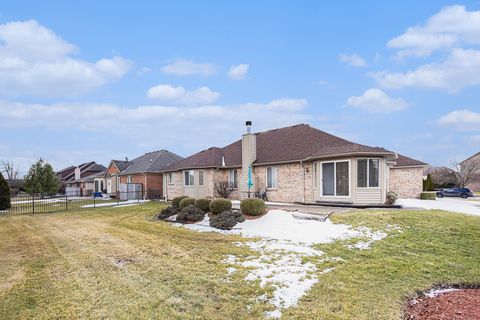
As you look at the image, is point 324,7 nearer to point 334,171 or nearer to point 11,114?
point 334,171

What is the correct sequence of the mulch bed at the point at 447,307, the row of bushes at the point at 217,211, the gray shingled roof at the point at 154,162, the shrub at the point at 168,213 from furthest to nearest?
the gray shingled roof at the point at 154,162 → the shrub at the point at 168,213 → the row of bushes at the point at 217,211 → the mulch bed at the point at 447,307

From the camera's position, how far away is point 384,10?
1523cm

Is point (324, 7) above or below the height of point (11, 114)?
above

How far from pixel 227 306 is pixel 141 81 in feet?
60.7

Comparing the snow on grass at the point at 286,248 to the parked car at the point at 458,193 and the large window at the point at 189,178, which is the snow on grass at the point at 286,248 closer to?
the large window at the point at 189,178

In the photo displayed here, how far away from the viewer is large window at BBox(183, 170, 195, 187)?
26.1 metres

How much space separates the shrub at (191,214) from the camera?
47.1 ft

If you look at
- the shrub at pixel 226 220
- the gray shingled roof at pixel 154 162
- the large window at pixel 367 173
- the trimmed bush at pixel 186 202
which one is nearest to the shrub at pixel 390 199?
the large window at pixel 367 173

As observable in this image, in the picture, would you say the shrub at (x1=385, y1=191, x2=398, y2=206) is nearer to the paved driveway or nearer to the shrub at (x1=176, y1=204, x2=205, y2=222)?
the paved driveway

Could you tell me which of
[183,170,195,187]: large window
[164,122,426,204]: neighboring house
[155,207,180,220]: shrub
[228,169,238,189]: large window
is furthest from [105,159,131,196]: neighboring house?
[155,207,180,220]: shrub

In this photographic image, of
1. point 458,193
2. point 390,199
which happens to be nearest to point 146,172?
point 390,199

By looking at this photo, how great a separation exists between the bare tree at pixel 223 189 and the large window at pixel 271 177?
406 cm

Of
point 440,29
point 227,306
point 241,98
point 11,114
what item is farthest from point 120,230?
point 11,114

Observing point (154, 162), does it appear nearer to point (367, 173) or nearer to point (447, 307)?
point (367, 173)
